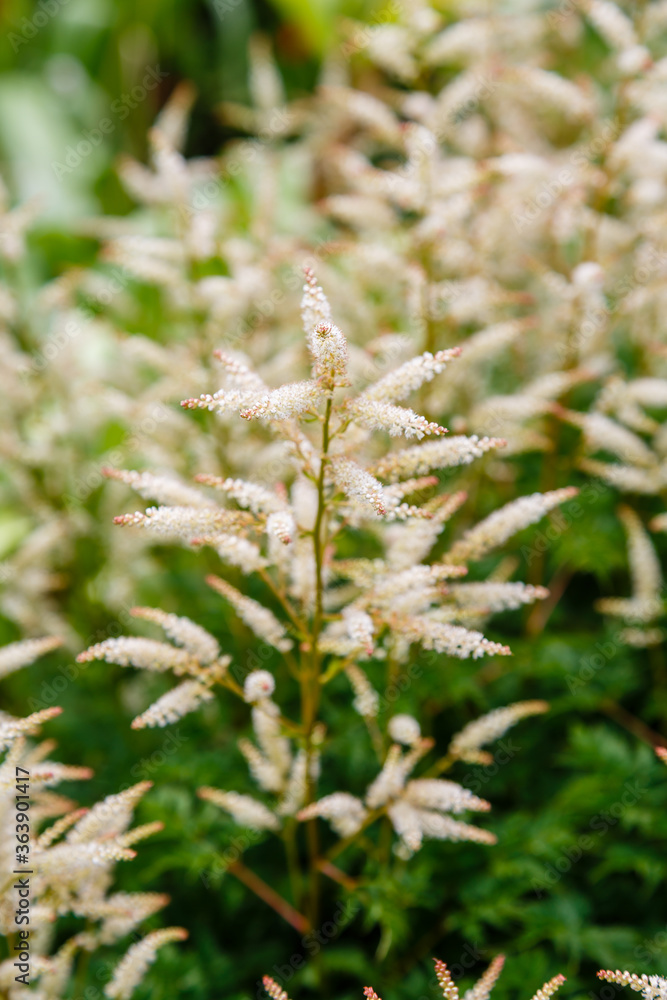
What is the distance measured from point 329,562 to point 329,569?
0.39ft

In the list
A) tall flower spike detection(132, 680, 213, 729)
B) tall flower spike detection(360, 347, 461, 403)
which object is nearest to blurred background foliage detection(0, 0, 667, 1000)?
tall flower spike detection(132, 680, 213, 729)

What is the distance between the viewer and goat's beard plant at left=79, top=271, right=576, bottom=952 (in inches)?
62.3

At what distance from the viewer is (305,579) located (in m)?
2.00

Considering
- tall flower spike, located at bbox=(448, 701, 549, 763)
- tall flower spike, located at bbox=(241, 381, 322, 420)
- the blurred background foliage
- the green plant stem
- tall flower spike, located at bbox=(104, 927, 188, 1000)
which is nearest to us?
tall flower spike, located at bbox=(241, 381, 322, 420)

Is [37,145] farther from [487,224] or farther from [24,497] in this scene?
[487,224]

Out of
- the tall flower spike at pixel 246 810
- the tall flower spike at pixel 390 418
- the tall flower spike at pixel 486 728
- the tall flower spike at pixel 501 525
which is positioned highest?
the tall flower spike at pixel 390 418

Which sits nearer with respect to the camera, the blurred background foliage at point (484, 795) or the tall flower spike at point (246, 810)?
the tall flower spike at point (246, 810)

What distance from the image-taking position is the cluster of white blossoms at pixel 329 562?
5.18 ft

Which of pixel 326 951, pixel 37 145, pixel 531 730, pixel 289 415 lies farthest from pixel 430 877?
pixel 37 145

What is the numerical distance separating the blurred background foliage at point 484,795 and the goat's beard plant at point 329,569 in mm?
283

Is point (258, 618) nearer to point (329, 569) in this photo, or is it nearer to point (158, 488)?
point (329, 569)

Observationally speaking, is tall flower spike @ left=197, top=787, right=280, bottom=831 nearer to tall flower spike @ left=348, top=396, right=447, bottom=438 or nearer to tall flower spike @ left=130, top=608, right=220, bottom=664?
tall flower spike @ left=130, top=608, right=220, bottom=664

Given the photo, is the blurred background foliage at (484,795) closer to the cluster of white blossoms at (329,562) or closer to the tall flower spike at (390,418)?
the cluster of white blossoms at (329,562)

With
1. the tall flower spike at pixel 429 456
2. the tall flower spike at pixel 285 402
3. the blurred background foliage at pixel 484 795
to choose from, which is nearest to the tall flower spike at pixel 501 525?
the tall flower spike at pixel 429 456
